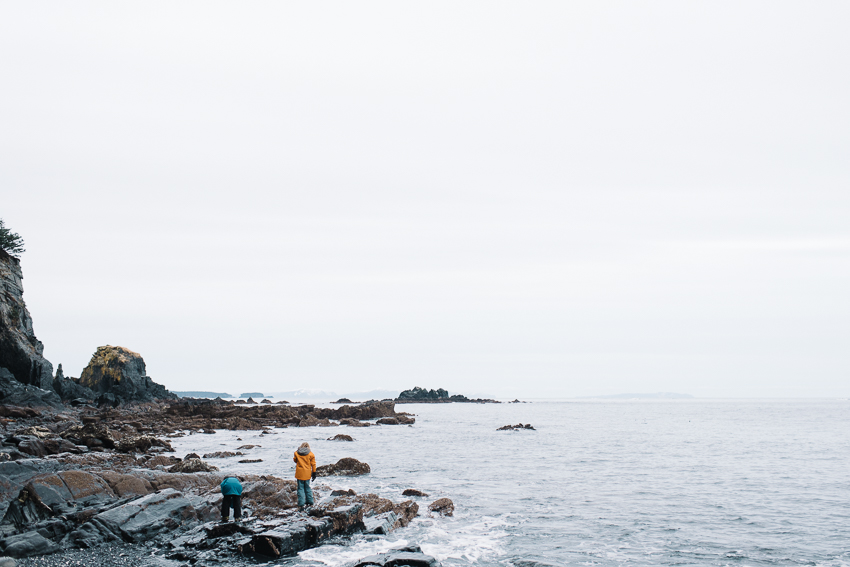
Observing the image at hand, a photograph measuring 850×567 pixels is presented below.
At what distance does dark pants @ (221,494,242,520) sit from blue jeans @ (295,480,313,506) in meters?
2.05

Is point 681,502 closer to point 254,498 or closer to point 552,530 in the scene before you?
point 552,530

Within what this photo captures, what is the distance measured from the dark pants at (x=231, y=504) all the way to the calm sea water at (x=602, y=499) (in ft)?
10.5

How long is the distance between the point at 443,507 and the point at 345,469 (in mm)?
9389

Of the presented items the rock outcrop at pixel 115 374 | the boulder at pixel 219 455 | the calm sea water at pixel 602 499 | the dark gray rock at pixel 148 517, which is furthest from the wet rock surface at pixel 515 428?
the rock outcrop at pixel 115 374

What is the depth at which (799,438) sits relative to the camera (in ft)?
194

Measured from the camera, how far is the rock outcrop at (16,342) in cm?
5238

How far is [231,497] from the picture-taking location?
16.9m

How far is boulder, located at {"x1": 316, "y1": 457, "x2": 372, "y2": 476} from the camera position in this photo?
28.5 meters

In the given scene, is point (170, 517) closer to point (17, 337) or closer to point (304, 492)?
Result: point (304, 492)

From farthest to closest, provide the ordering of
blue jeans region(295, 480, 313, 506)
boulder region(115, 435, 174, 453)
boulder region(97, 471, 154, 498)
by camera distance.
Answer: boulder region(115, 435, 174, 453) < boulder region(97, 471, 154, 498) < blue jeans region(295, 480, 313, 506)

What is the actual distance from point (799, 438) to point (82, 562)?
67103mm

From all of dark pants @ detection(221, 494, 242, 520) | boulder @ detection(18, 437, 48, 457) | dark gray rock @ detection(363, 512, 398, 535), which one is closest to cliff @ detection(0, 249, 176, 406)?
boulder @ detection(18, 437, 48, 457)

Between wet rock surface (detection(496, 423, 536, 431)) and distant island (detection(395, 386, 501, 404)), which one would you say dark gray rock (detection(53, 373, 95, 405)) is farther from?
distant island (detection(395, 386, 501, 404))

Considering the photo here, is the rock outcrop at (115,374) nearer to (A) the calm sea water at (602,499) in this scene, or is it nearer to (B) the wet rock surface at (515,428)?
(A) the calm sea water at (602,499)
